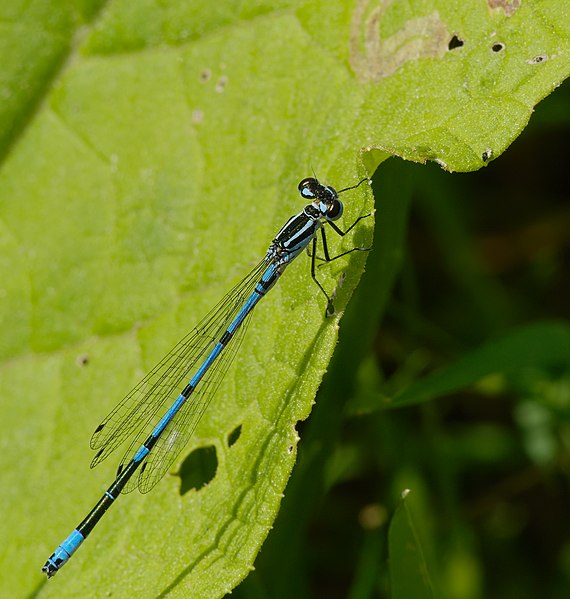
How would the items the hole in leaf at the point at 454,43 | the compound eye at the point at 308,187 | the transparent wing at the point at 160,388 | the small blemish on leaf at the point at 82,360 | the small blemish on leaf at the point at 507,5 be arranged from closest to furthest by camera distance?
the small blemish on leaf at the point at 507,5 → the hole in leaf at the point at 454,43 → the compound eye at the point at 308,187 → the transparent wing at the point at 160,388 → the small blemish on leaf at the point at 82,360

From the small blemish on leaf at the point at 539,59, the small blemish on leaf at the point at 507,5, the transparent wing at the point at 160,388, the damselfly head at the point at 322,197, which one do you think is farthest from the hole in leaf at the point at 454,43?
the transparent wing at the point at 160,388

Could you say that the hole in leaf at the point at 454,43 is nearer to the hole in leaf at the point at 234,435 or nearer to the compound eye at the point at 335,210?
the compound eye at the point at 335,210

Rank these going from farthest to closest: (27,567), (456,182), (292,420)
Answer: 1. (456,182)
2. (27,567)
3. (292,420)

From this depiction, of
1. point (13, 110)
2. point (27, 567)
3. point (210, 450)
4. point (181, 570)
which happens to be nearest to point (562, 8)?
point (210, 450)

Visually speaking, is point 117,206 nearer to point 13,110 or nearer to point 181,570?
point 13,110

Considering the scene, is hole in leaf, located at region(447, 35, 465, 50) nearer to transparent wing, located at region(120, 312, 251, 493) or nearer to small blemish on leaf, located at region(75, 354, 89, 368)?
transparent wing, located at region(120, 312, 251, 493)
